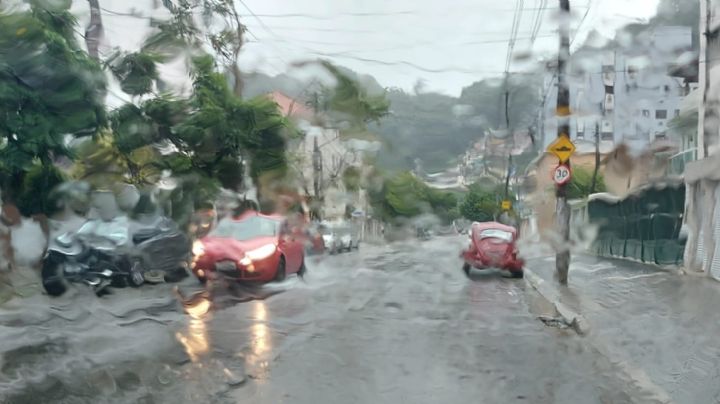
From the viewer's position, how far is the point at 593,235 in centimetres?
2969

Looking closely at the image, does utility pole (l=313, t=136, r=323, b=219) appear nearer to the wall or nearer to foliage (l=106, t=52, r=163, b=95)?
foliage (l=106, t=52, r=163, b=95)

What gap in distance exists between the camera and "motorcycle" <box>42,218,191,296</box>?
1254 cm

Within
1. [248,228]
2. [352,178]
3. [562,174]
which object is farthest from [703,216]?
[352,178]

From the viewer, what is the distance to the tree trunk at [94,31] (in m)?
14.7

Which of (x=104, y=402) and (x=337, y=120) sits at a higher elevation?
(x=337, y=120)

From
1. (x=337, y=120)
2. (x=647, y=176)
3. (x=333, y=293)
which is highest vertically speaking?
(x=337, y=120)

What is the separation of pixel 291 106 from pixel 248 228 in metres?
10.6

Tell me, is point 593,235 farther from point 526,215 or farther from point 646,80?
point 526,215

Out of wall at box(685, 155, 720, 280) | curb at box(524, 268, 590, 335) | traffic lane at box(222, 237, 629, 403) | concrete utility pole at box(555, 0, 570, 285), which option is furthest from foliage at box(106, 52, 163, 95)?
wall at box(685, 155, 720, 280)

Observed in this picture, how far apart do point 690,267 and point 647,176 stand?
328 inches

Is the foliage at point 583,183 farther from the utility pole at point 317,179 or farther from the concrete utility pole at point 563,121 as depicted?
the concrete utility pole at point 563,121

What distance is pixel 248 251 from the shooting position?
14078mm

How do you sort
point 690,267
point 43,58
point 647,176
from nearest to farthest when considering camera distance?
point 43,58, point 690,267, point 647,176

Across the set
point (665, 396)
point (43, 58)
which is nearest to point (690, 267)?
point (665, 396)
